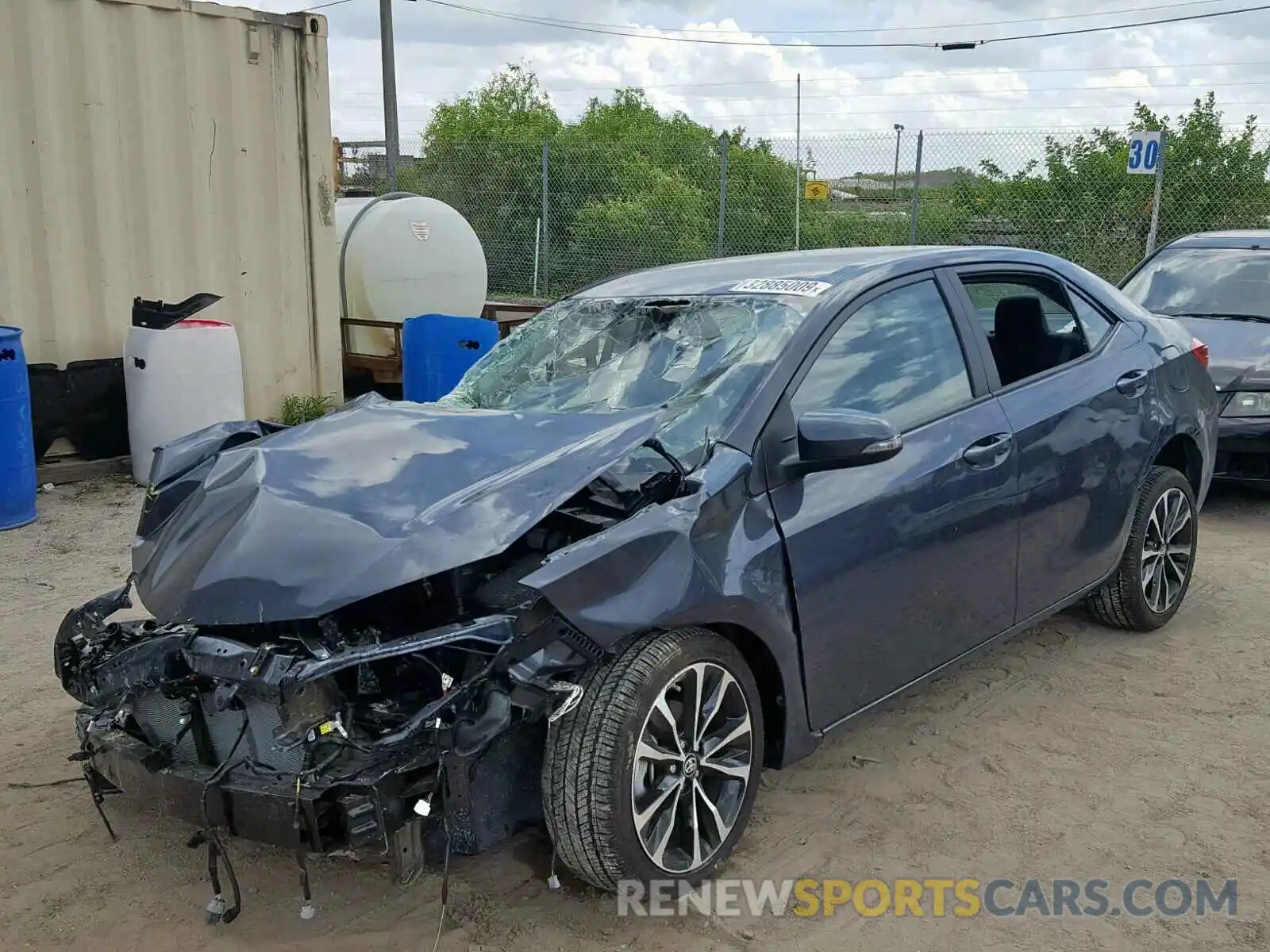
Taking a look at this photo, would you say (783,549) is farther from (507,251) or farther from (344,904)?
(507,251)

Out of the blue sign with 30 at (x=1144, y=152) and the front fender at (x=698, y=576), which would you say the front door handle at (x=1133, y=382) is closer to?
the front fender at (x=698, y=576)

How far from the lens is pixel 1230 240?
836cm

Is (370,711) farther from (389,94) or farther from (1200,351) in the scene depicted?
(389,94)

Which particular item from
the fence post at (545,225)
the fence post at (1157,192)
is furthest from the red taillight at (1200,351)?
the fence post at (545,225)

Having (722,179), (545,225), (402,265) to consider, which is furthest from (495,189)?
(402,265)

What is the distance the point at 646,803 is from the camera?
2.91m

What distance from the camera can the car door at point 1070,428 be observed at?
13.2 ft

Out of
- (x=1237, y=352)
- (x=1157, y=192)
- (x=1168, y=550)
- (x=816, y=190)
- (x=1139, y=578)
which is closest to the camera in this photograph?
(x=1139, y=578)

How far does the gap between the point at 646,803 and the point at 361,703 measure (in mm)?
753

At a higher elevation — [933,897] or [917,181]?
[917,181]

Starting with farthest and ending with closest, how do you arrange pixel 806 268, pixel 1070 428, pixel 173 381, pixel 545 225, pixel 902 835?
pixel 545 225 → pixel 173 381 → pixel 1070 428 → pixel 806 268 → pixel 902 835

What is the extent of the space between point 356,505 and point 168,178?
6.26 metres

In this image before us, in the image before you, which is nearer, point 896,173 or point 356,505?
point 356,505

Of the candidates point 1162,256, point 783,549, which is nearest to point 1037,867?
point 783,549
